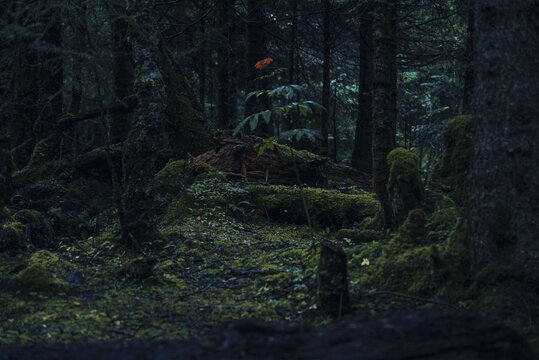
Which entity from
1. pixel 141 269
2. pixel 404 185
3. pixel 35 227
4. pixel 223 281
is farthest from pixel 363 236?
pixel 35 227

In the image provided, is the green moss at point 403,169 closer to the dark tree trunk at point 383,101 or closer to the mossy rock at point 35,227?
the dark tree trunk at point 383,101

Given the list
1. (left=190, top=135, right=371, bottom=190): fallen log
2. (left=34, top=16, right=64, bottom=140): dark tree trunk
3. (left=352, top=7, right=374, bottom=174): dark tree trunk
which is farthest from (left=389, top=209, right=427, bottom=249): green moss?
(left=352, top=7, right=374, bottom=174): dark tree trunk

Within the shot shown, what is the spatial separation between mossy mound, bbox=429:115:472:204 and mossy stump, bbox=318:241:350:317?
2442 millimetres

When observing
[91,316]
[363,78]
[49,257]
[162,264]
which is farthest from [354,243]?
[363,78]

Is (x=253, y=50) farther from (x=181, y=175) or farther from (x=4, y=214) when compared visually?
(x=4, y=214)

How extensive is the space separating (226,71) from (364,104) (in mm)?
4870

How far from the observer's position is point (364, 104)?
47.0 ft

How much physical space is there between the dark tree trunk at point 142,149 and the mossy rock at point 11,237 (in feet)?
4.83

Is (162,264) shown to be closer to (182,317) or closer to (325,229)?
(182,317)

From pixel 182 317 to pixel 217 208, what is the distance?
450 cm

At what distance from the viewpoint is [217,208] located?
8875 millimetres

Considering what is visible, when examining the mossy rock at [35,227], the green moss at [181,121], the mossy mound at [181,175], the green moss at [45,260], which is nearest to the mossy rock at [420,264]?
the green moss at [45,260]

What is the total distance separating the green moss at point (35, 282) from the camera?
502 centimetres

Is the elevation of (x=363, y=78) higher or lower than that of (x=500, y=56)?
higher
